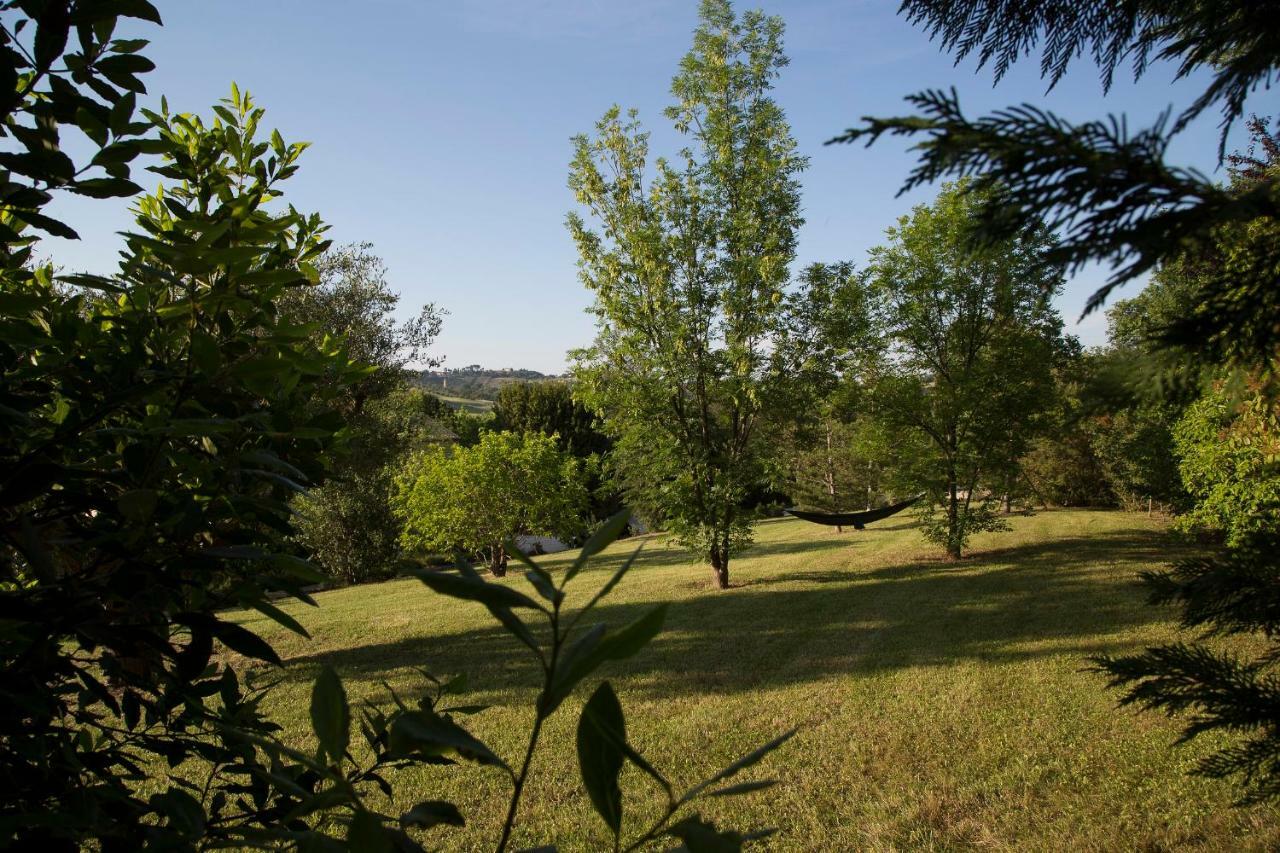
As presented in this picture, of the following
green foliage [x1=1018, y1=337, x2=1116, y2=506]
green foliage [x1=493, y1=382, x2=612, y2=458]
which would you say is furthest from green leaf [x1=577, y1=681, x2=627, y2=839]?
green foliage [x1=493, y1=382, x2=612, y2=458]

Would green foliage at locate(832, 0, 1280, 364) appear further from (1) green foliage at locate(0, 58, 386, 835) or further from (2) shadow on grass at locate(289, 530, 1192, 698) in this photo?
(2) shadow on grass at locate(289, 530, 1192, 698)

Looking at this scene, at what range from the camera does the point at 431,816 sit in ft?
1.76

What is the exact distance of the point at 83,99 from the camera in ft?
3.35

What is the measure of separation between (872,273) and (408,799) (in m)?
11.0

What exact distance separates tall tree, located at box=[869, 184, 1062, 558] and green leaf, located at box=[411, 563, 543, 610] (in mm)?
12452

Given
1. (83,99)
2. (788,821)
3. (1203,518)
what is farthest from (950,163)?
(1203,518)

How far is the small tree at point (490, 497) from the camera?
625 inches

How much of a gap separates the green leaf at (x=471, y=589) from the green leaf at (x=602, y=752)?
0.09 metres

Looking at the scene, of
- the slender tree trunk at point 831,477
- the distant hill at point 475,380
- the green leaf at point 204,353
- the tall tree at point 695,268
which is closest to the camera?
the green leaf at point 204,353

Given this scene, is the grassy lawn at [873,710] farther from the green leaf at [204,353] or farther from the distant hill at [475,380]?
the distant hill at [475,380]

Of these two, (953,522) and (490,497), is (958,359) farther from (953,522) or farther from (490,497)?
(490,497)

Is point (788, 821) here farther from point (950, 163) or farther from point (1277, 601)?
point (950, 163)

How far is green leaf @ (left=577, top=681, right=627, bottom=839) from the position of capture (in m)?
0.48

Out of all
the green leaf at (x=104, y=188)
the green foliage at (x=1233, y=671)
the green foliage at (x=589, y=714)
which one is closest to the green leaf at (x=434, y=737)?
the green foliage at (x=589, y=714)
